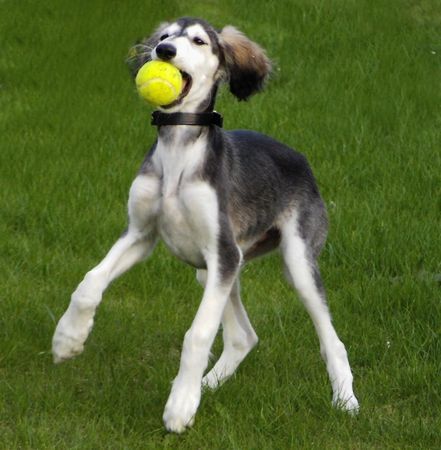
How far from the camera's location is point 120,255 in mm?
5359

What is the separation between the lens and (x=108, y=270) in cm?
527

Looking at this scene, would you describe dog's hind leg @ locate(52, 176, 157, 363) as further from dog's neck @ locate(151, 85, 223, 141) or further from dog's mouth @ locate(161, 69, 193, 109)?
dog's mouth @ locate(161, 69, 193, 109)

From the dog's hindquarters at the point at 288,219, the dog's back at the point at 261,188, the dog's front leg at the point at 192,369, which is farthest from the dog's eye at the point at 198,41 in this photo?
the dog's front leg at the point at 192,369

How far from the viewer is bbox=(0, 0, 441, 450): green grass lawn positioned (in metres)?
5.40

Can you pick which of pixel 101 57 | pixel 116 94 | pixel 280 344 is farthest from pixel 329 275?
pixel 101 57

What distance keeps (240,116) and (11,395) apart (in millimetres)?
4813

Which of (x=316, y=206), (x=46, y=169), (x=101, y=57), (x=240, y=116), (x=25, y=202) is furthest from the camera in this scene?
(x=101, y=57)

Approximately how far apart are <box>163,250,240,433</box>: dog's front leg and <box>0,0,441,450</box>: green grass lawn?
109 mm

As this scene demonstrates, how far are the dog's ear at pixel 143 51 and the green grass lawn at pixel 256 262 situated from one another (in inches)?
60.1

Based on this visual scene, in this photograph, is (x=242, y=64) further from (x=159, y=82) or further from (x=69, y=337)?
(x=69, y=337)

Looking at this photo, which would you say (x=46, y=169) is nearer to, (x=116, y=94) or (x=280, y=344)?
(x=116, y=94)

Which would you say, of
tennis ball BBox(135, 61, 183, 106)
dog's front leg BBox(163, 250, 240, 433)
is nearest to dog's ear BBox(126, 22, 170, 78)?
tennis ball BBox(135, 61, 183, 106)

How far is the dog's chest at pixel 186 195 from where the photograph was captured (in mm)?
5203

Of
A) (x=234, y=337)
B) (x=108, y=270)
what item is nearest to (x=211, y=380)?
(x=234, y=337)
